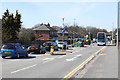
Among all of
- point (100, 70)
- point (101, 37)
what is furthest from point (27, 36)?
point (100, 70)

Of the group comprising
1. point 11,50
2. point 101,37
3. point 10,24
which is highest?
point 10,24

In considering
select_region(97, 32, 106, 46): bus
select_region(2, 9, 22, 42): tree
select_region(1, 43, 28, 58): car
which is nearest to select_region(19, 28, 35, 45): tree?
select_region(2, 9, 22, 42): tree

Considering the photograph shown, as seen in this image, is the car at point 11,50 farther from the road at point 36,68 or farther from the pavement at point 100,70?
the pavement at point 100,70

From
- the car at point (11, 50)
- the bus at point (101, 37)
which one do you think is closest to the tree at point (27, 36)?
the bus at point (101, 37)

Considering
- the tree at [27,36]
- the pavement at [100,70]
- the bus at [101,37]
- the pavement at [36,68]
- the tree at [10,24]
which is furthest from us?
the bus at [101,37]

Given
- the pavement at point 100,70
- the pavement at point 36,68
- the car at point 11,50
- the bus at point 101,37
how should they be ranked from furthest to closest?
the bus at point 101,37 < the car at point 11,50 < the pavement at point 100,70 < the pavement at point 36,68

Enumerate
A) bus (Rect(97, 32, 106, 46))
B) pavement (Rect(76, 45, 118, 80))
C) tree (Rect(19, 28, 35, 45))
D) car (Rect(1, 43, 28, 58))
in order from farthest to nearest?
bus (Rect(97, 32, 106, 46)) < tree (Rect(19, 28, 35, 45)) < car (Rect(1, 43, 28, 58)) < pavement (Rect(76, 45, 118, 80))

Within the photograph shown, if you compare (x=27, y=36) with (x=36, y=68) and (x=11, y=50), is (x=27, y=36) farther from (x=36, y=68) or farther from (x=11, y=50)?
(x=36, y=68)

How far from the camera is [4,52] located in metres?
22.2

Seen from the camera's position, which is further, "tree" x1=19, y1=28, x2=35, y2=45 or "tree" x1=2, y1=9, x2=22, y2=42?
"tree" x1=19, y1=28, x2=35, y2=45

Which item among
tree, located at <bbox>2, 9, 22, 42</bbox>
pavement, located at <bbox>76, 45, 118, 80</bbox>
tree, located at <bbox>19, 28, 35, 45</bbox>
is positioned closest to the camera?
pavement, located at <bbox>76, 45, 118, 80</bbox>

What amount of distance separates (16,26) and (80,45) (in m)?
22.2

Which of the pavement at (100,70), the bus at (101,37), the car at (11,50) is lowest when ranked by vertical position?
the pavement at (100,70)

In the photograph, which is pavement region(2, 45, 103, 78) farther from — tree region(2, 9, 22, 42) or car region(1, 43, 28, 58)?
tree region(2, 9, 22, 42)
